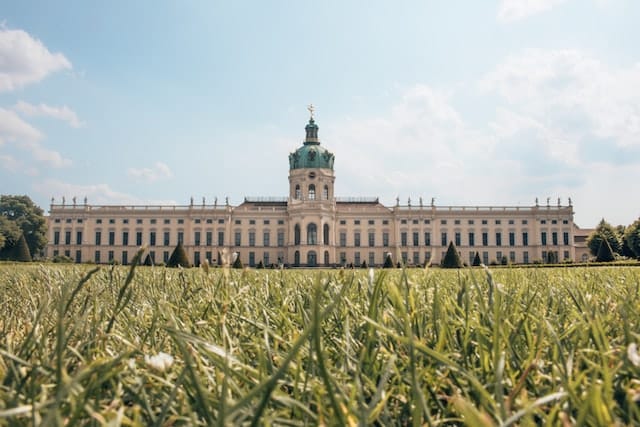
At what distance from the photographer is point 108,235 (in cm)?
5778

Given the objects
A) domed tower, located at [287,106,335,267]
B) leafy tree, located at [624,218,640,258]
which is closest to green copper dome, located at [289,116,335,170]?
domed tower, located at [287,106,335,267]

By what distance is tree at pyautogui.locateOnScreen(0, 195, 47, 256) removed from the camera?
173ft

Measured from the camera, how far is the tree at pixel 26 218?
52.6 m

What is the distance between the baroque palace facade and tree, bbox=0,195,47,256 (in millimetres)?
3186

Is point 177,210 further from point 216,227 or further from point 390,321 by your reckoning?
point 390,321

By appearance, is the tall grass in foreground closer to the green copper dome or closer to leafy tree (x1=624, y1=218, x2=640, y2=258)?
leafy tree (x1=624, y1=218, x2=640, y2=258)

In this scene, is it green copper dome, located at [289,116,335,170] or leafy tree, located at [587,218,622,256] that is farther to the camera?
green copper dome, located at [289,116,335,170]

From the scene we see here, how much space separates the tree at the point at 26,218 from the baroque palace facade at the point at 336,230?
3.19 meters

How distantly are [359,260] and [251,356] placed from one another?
56.8 metres

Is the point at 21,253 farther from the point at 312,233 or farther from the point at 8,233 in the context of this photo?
the point at 312,233

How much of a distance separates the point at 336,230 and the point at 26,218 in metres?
33.8

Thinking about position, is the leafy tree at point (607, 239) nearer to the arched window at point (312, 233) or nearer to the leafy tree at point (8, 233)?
the arched window at point (312, 233)

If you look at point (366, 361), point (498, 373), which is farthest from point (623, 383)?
point (366, 361)

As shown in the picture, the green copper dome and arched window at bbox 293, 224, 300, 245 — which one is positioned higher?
the green copper dome
